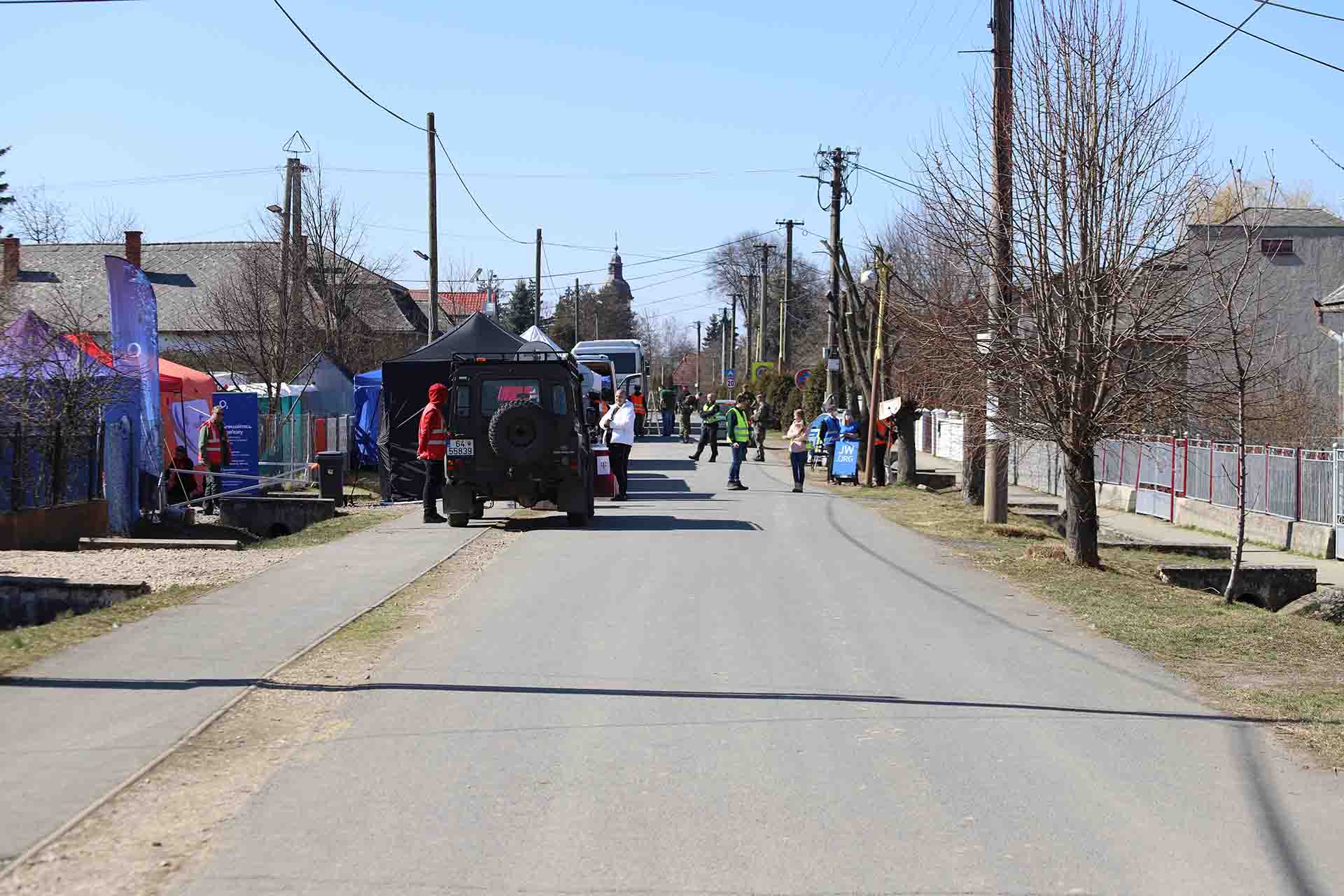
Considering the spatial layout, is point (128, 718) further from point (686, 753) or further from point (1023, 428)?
point (1023, 428)

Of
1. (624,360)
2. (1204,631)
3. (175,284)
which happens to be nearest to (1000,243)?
(1204,631)

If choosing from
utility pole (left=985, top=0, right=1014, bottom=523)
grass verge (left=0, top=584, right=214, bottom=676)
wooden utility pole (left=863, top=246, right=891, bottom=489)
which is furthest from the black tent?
grass verge (left=0, top=584, right=214, bottom=676)

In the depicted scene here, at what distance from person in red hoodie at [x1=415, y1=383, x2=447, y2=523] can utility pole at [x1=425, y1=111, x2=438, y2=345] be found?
560 inches

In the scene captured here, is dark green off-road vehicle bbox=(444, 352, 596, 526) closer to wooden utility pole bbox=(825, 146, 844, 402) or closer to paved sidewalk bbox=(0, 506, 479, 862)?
paved sidewalk bbox=(0, 506, 479, 862)

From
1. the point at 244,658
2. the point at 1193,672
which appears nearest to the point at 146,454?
the point at 244,658

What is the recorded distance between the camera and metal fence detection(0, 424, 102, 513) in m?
15.9

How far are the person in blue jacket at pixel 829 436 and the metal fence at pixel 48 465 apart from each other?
17.8 meters

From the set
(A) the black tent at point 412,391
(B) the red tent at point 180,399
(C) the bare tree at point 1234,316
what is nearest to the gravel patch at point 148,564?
(B) the red tent at point 180,399

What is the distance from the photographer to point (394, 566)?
46.2 ft

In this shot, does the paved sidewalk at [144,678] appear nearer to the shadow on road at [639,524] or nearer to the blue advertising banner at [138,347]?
the shadow on road at [639,524]

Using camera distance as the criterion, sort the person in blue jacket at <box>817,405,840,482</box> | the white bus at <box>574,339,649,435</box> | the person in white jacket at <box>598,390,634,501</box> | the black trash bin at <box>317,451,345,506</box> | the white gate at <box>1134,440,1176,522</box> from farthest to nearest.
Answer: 1. the white bus at <box>574,339,649,435</box>
2. the person in blue jacket at <box>817,405,840,482</box>
3. the white gate at <box>1134,440,1176,522</box>
4. the person in white jacket at <box>598,390,634,501</box>
5. the black trash bin at <box>317,451,345,506</box>

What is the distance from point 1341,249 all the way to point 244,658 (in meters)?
44.6

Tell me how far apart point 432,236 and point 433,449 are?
16098 millimetres

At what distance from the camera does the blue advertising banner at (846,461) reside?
101ft
